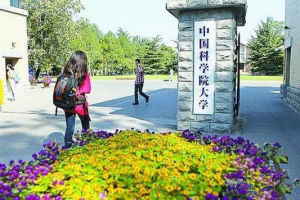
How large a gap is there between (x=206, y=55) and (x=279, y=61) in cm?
4887

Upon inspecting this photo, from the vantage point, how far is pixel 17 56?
21453 mm

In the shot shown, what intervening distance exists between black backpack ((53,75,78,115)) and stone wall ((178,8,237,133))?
3.34 metres

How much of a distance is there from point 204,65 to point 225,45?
66 cm

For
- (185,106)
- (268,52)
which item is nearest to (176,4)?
(185,106)

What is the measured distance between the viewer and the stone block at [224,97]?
26.8ft

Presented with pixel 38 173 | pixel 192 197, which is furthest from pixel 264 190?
pixel 38 173

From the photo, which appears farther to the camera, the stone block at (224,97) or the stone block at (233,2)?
the stone block at (224,97)

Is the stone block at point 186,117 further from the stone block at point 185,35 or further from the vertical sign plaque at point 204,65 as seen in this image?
the stone block at point 185,35

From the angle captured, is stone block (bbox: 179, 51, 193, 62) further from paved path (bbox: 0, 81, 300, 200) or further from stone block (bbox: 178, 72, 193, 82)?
paved path (bbox: 0, 81, 300, 200)

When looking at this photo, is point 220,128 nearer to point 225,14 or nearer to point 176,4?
point 225,14

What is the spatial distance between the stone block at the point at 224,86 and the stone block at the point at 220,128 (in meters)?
0.82

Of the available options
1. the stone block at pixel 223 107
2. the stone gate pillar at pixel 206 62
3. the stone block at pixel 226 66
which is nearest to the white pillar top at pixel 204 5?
the stone gate pillar at pixel 206 62

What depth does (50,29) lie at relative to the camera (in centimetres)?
3025

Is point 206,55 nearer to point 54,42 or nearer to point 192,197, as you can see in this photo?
point 192,197
